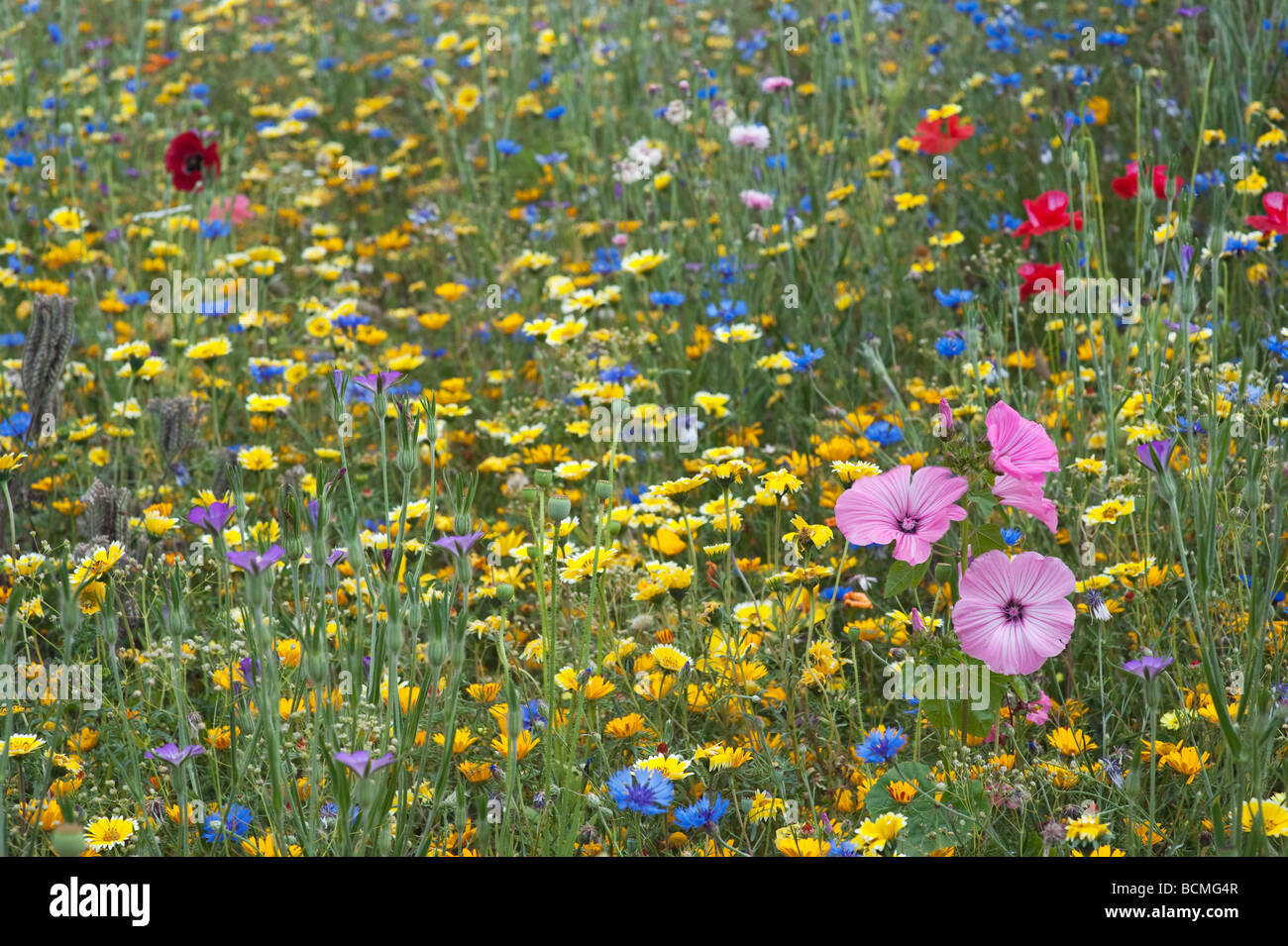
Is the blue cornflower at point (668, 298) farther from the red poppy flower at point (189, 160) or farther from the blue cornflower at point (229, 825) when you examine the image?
the blue cornflower at point (229, 825)

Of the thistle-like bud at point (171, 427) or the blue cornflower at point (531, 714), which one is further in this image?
the thistle-like bud at point (171, 427)

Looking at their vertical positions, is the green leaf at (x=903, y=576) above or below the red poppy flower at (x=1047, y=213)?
below

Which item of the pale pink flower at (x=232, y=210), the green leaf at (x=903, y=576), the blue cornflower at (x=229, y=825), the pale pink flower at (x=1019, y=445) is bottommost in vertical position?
the blue cornflower at (x=229, y=825)

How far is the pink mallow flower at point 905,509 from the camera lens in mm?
1341

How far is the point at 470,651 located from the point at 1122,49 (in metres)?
3.25

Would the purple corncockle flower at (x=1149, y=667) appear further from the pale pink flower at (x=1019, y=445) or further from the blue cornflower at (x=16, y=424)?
the blue cornflower at (x=16, y=424)

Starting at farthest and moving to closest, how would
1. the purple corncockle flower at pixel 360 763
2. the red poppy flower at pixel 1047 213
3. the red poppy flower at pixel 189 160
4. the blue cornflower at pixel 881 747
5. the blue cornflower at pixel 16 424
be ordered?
the red poppy flower at pixel 189 160 < the red poppy flower at pixel 1047 213 < the blue cornflower at pixel 16 424 < the blue cornflower at pixel 881 747 < the purple corncockle flower at pixel 360 763

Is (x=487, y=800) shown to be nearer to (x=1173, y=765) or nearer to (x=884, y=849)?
(x=884, y=849)

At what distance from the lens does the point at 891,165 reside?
3.38m

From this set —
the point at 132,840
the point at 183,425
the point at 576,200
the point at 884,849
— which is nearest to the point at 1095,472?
the point at 884,849

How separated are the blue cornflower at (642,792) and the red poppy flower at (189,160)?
2.51 m

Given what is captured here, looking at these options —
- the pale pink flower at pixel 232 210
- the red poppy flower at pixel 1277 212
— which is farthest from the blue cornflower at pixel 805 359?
the pale pink flower at pixel 232 210

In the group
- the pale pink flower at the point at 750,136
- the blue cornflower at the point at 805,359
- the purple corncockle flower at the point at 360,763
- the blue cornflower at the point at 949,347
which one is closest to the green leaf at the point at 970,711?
the purple corncockle flower at the point at 360,763

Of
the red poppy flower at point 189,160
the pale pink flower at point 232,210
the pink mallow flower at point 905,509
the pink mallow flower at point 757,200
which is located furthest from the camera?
the pale pink flower at point 232,210
